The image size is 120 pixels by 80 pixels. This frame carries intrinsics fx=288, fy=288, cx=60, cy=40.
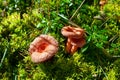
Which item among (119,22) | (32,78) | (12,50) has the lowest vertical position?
(32,78)

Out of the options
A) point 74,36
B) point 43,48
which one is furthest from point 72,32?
point 43,48

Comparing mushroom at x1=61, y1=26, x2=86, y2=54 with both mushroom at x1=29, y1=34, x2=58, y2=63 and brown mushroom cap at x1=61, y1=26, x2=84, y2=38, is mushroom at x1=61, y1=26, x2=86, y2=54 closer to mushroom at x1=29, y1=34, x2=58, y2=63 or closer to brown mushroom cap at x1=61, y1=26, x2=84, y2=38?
brown mushroom cap at x1=61, y1=26, x2=84, y2=38

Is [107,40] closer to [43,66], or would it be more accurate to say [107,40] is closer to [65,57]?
[65,57]

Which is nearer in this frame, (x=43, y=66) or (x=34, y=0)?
(x=43, y=66)

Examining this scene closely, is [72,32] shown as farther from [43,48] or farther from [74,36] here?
[43,48]

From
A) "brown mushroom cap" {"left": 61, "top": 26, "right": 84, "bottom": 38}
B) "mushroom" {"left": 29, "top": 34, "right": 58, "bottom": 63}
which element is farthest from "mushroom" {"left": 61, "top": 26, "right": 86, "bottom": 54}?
"mushroom" {"left": 29, "top": 34, "right": 58, "bottom": 63}

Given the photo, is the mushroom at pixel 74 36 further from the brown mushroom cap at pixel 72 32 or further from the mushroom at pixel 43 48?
the mushroom at pixel 43 48

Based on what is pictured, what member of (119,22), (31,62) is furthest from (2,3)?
(119,22)

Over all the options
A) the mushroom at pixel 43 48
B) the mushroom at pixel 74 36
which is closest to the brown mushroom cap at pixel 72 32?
the mushroom at pixel 74 36
